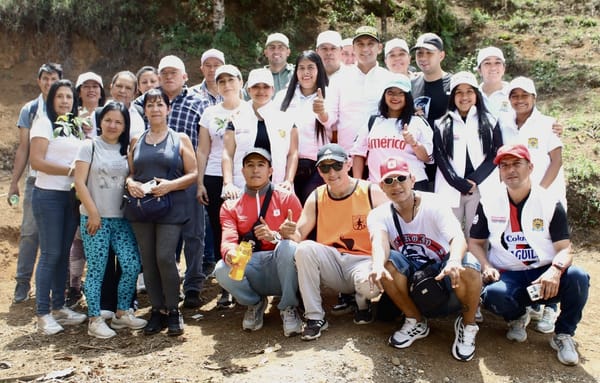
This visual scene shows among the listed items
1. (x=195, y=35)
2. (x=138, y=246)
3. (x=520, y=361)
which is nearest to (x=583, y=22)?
(x=195, y=35)

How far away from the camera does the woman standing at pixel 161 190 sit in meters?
4.99

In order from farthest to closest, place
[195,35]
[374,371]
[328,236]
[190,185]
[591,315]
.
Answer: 1. [195,35]
2. [591,315]
3. [190,185]
4. [328,236]
5. [374,371]

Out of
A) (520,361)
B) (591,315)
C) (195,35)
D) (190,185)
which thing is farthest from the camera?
(195,35)

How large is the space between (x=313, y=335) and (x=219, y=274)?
96 centimetres

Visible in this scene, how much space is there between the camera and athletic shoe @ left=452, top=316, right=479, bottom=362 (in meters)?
4.45

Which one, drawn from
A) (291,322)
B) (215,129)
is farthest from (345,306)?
(215,129)

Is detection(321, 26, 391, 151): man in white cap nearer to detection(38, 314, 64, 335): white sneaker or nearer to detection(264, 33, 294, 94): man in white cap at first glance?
detection(264, 33, 294, 94): man in white cap

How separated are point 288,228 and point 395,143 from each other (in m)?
1.22

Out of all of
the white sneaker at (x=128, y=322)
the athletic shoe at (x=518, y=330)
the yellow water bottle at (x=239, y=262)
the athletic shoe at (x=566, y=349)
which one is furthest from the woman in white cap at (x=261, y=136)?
the athletic shoe at (x=566, y=349)

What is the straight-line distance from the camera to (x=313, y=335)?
4656 mm

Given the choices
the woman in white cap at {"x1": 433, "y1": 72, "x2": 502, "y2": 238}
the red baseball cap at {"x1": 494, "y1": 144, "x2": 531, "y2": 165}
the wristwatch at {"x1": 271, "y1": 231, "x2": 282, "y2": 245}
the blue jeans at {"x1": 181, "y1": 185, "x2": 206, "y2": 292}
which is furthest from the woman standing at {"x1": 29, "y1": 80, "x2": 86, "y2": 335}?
the red baseball cap at {"x1": 494, "y1": 144, "x2": 531, "y2": 165}

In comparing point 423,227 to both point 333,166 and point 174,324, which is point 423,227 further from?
point 174,324

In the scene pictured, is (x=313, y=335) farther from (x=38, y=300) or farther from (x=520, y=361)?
(x=38, y=300)

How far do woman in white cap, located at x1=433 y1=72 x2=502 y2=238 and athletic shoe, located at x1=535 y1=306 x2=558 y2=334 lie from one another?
1007 mm
